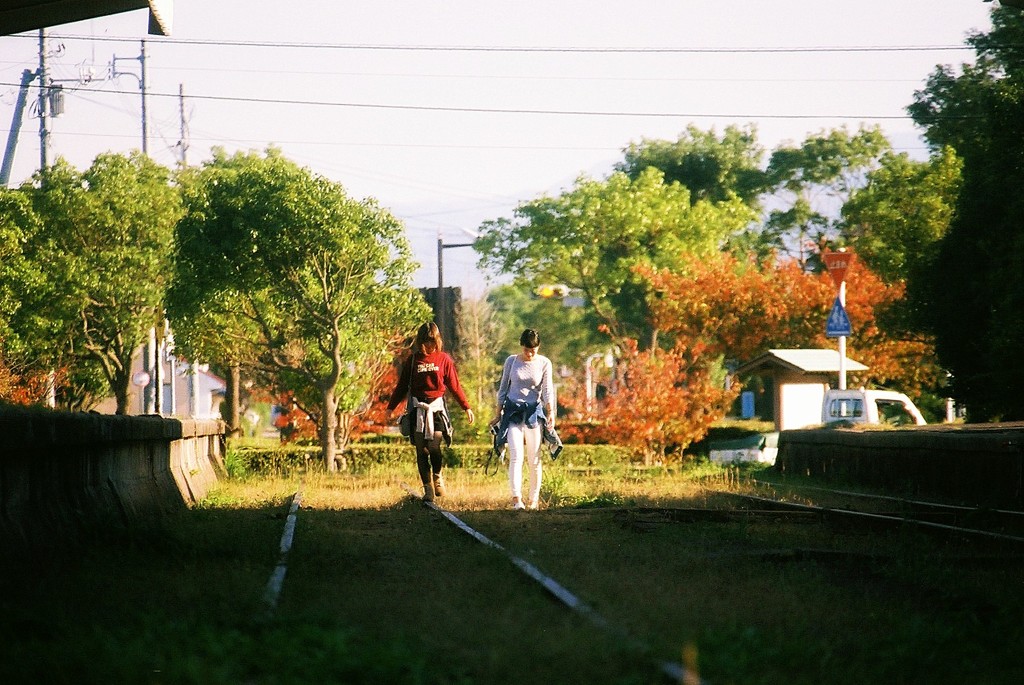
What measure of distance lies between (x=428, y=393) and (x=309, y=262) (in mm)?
17941

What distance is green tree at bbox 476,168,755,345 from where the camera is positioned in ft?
175

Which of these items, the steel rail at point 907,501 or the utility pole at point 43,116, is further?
the utility pole at point 43,116

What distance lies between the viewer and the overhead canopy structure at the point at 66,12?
39.9 feet

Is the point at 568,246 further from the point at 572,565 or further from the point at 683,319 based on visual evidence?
the point at 572,565

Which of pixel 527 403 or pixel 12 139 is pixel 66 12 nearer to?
pixel 527 403

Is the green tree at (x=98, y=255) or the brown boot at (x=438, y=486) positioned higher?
the green tree at (x=98, y=255)

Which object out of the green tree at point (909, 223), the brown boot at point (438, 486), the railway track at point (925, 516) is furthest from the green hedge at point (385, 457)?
the railway track at point (925, 516)

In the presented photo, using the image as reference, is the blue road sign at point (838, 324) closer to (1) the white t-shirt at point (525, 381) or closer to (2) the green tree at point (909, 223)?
(2) the green tree at point (909, 223)

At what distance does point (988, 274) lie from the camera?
24.8 m

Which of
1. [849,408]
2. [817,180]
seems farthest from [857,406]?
[817,180]

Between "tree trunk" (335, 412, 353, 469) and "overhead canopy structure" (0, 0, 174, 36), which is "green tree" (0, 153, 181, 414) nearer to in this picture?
"tree trunk" (335, 412, 353, 469)

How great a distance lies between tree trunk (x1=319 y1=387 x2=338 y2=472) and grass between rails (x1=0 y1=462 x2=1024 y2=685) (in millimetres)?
20549

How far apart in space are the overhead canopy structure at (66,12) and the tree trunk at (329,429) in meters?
19.1

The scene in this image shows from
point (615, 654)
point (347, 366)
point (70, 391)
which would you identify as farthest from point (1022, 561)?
point (70, 391)
